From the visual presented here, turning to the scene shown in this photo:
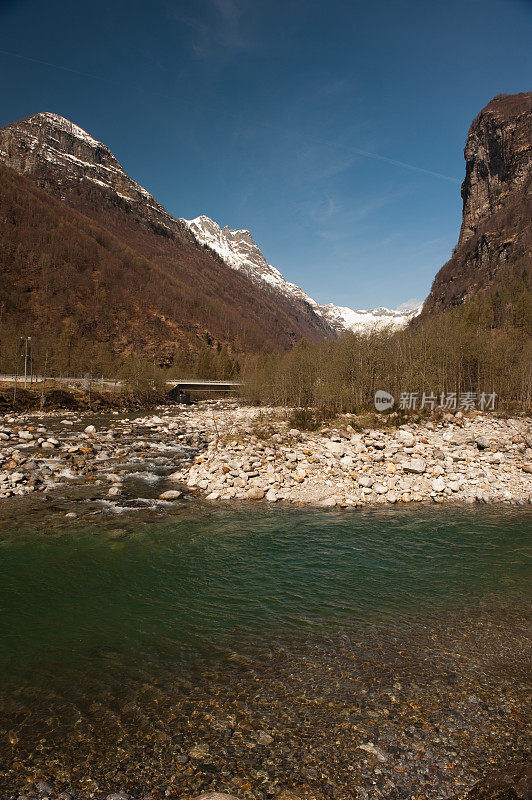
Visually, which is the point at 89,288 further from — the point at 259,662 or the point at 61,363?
the point at 259,662

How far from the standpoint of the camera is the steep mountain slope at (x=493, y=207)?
366 feet

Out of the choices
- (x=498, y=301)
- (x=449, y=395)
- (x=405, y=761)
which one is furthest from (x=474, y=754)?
(x=498, y=301)

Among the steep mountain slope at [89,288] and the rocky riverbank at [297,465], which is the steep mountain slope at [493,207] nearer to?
the rocky riverbank at [297,465]

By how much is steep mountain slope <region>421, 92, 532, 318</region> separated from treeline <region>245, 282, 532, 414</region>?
60.1 metres

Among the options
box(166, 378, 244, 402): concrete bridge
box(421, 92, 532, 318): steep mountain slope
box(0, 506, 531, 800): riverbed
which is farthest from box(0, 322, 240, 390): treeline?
box(421, 92, 532, 318): steep mountain slope

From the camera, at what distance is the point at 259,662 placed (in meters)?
6.66

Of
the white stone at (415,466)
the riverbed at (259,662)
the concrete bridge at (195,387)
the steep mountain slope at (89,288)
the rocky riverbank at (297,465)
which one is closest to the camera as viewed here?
the riverbed at (259,662)

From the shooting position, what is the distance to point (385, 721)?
5359mm

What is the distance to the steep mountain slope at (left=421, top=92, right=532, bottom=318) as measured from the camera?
366ft

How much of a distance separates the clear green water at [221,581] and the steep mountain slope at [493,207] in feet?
329

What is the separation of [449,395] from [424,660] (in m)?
40.3

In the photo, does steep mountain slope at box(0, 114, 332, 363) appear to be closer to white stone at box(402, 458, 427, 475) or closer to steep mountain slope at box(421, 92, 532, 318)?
steep mountain slope at box(421, 92, 532, 318)

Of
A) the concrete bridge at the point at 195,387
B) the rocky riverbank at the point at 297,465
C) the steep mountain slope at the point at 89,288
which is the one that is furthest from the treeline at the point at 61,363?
the rocky riverbank at the point at 297,465

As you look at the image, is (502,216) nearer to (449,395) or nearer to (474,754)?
(449,395)
